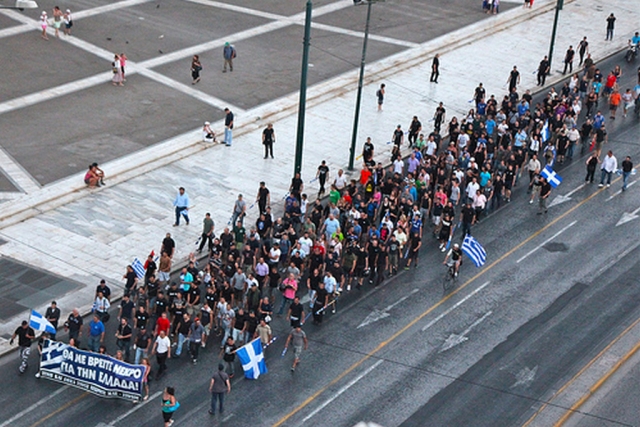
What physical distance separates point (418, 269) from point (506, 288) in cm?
264

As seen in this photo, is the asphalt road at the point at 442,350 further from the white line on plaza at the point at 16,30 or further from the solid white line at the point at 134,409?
the white line on plaza at the point at 16,30

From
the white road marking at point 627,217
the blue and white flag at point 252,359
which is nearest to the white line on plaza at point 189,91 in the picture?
the white road marking at point 627,217

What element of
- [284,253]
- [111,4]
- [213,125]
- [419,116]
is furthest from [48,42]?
[284,253]

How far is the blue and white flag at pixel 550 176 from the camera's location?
115 feet

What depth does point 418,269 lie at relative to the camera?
31266mm

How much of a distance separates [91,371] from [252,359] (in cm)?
371

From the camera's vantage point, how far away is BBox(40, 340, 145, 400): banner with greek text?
24.2 meters

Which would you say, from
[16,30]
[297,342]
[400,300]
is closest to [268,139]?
[400,300]

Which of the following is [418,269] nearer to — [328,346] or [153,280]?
[328,346]

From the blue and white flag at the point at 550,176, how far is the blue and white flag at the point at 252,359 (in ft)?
44.6

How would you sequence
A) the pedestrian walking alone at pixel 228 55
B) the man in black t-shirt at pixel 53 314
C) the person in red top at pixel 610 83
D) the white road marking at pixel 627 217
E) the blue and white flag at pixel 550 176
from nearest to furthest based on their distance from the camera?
1. the man in black t-shirt at pixel 53 314
2. the white road marking at pixel 627 217
3. the blue and white flag at pixel 550 176
4. the person in red top at pixel 610 83
5. the pedestrian walking alone at pixel 228 55

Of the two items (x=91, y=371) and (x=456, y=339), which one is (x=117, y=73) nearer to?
(x=91, y=371)

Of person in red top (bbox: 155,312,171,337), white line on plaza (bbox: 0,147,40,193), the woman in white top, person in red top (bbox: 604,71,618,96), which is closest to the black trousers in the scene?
white line on plaza (bbox: 0,147,40,193)

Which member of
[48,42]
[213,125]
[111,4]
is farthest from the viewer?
[111,4]
